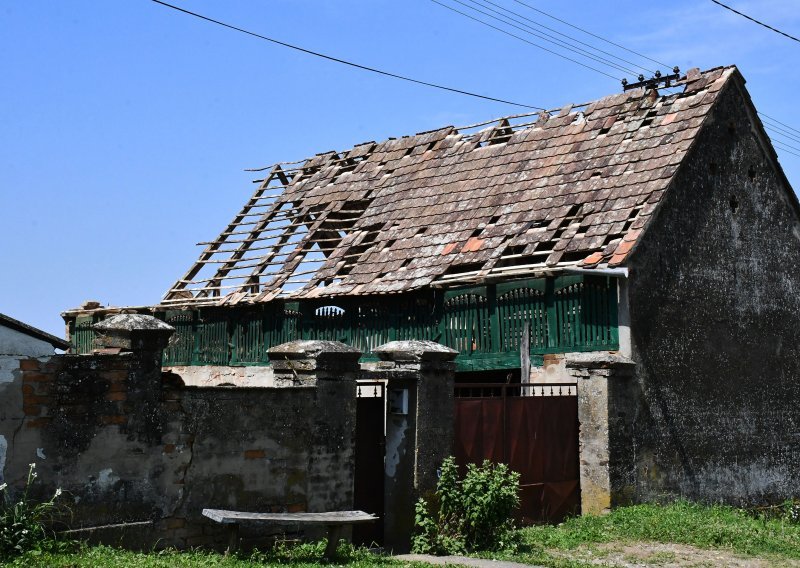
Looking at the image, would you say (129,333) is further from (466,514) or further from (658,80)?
(658,80)

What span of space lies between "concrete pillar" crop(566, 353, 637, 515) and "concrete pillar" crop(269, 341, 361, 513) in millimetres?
3962

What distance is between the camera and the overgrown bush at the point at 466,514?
11.0m

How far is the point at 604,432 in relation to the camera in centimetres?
1342

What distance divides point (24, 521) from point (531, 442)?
22.3ft

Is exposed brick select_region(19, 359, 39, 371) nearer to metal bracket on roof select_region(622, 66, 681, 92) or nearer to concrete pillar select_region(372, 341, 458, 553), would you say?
concrete pillar select_region(372, 341, 458, 553)

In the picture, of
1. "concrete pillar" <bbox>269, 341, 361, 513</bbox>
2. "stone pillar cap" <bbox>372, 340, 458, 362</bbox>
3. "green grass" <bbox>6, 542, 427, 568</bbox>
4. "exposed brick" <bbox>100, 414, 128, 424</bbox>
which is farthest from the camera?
"stone pillar cap" <bbox>372, 340, 458, 362</bbox>

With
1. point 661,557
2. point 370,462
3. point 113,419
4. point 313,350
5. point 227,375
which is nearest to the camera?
point 113,419

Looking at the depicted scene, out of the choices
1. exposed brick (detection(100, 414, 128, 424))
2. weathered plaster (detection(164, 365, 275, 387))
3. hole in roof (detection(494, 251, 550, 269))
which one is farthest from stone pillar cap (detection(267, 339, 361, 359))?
weathered plaster (detection(164, 365, 275, 387))

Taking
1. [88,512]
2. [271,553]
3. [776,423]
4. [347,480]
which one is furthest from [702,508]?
[88,512]

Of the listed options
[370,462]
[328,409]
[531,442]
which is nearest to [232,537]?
[328,409]

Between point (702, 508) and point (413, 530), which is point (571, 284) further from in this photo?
point (413, 530)

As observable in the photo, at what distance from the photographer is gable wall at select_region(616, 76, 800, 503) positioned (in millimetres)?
14469

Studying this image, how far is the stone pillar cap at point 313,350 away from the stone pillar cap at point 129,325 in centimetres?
169

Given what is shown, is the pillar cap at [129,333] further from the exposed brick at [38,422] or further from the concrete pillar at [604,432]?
the concrete pillar at [604,432]
